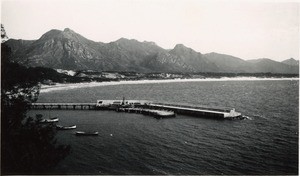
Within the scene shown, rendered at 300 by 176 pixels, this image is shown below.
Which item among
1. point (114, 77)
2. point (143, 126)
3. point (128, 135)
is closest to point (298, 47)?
point (128, 135)

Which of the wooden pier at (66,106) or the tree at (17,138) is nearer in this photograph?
the tree at (17,138)

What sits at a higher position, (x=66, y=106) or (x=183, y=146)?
(x=66, y=106)

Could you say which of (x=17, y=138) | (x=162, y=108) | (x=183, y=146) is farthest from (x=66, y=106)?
(x=17, y=138)

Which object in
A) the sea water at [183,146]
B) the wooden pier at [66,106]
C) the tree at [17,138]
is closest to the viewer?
the tree at [17,138]

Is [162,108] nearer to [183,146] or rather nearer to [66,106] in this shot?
[66,106]

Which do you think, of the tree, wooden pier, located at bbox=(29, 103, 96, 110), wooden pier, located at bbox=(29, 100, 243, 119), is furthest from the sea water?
wooden pier, located at bbox=(29, 103, 96, 110)

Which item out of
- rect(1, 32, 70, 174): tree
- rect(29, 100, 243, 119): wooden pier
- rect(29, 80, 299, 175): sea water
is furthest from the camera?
rect(29, 100, 243, 119): wooden pier

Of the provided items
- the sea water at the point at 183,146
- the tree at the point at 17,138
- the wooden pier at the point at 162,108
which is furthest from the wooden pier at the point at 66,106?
the tree at the point at 17,138

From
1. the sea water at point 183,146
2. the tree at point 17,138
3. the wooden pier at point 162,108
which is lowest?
the sea water at point 183,146

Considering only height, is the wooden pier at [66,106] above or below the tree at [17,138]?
below

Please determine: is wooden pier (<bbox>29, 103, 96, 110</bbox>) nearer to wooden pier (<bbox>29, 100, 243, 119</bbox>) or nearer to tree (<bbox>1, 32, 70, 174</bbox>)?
wooden pier (<bbox>29, 100, 243, 119</bbox>)

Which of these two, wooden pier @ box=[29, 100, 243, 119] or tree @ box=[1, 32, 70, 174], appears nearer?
tree @ box=[1, 32, 70, 174]

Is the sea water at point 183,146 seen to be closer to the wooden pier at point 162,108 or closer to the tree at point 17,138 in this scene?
the wooden pier at point 162,108
